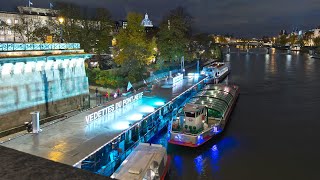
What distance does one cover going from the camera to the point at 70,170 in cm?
282

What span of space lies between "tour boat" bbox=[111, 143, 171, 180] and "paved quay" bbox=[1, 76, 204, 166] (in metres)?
2.20

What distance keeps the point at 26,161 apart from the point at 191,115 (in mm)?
27852

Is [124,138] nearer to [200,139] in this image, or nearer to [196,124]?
[200,139]

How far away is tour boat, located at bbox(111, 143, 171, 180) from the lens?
18781mm

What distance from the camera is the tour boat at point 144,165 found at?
1878 cm

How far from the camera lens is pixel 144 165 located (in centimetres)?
1981

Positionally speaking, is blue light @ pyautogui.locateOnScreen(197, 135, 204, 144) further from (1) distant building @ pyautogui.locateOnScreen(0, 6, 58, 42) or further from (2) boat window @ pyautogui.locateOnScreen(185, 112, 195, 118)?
(1) distant building @ pyautogui.locateOnScreen(0, 6, 58, 42)

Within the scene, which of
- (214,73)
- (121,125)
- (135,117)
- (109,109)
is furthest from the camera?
(214,73)

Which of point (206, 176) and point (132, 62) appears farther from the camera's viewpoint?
point (132, 62)

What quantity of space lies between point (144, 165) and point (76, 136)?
596 cm

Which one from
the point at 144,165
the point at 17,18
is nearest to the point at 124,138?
the point at 144,165

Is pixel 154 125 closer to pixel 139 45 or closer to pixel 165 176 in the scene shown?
pixel 165 176

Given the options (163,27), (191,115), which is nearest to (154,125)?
(191,115)

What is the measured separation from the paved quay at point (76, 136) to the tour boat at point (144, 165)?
2198 millimetres
